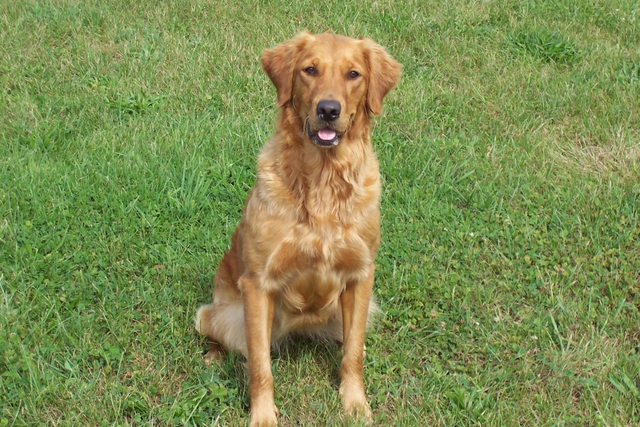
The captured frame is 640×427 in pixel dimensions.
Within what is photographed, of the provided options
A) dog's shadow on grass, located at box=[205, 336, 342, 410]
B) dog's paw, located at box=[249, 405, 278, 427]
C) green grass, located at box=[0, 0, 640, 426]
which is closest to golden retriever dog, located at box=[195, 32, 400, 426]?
dog's paw, located at box=[249, 405, 278, 427]

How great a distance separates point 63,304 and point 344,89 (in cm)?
190

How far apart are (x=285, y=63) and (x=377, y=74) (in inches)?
17.5

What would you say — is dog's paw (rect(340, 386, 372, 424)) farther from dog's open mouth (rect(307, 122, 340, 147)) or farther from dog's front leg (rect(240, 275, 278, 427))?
dog's open mouth (rect(307, 122, 340, 147))

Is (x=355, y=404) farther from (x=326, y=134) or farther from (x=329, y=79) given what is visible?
(x=329, y=79)

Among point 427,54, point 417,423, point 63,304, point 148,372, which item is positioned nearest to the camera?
point 417,423

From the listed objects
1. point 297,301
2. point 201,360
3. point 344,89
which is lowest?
point 201,360

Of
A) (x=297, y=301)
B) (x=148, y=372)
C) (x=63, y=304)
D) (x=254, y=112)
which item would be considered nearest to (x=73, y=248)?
(x=63, y=304)

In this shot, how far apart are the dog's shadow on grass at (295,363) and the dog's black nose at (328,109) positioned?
4.20 ft

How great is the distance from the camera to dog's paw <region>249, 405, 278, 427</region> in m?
3.14

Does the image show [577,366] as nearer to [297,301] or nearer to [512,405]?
[512,405]

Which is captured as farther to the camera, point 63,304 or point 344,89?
point 63,304

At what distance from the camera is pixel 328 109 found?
3.01 m

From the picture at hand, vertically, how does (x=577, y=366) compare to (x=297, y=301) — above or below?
below

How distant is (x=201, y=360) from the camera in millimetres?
3504
